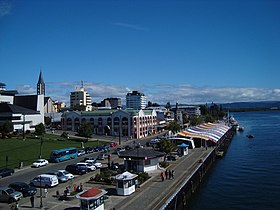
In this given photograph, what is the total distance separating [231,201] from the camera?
35.3 metres

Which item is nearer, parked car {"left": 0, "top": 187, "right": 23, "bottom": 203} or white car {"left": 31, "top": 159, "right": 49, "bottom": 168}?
parked car {"left": 0, "top": 187, "right": 23, "bottom": 203}

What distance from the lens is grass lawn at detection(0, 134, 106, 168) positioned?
163 ft

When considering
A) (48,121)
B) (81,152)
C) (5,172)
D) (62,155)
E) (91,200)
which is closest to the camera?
(91,200)

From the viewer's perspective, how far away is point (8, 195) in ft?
94.5

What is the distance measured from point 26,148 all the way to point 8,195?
3238 centimetres

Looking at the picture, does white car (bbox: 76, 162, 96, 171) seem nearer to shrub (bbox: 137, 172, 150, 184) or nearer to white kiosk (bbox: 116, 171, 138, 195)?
shrub (bbox: 137, 172, 150, 184)

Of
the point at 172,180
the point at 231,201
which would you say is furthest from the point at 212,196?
the point at 172,180

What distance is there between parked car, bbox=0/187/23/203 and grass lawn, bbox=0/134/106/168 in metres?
17.5

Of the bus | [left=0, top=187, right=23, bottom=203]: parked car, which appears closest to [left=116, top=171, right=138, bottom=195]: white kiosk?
[left=0, top=187, right=23, bottom=203]: parked car

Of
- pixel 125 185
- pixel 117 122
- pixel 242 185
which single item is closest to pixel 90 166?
pixel 125 185

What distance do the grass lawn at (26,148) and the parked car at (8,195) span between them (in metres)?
17.5

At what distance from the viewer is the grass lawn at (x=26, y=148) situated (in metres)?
49.7

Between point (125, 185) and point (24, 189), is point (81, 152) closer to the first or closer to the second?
point (24, 189)

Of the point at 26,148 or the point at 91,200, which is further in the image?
the point at 26,148
